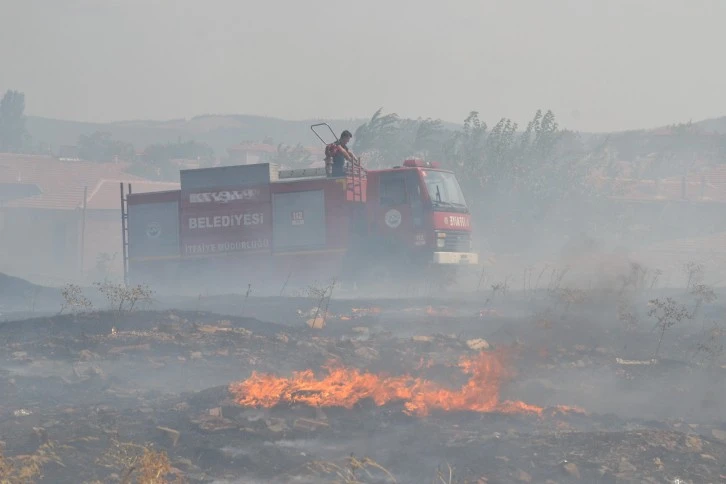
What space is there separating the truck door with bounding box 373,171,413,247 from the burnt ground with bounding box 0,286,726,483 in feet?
11.5

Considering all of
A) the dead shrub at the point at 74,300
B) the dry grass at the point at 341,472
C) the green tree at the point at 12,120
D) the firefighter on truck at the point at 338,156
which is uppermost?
the green tree at the point at 12,120

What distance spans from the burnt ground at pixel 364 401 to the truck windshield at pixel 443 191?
4193 mm

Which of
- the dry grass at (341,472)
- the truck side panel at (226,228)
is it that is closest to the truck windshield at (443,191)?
the truck side panel at (226,228)

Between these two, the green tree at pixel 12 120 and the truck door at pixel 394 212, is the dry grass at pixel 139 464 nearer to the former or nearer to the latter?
the truck door at pixel 394 212

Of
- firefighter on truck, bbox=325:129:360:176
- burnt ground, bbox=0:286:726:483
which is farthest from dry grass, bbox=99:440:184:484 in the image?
firefighter on truck, bbox=325:129:360:176

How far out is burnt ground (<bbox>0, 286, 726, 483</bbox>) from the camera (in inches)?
288

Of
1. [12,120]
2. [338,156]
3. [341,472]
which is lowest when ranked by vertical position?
[341,472]

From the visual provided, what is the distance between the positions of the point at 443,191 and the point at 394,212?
1.47 m

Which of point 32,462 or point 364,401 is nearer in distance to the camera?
point 32,462

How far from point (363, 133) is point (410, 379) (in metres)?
31.4

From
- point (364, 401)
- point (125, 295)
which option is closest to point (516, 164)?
point (125, 295)

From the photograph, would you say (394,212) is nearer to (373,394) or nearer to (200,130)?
(373,394)

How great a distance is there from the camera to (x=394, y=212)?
21.5 m

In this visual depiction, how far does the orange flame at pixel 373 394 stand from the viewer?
30.1ft
